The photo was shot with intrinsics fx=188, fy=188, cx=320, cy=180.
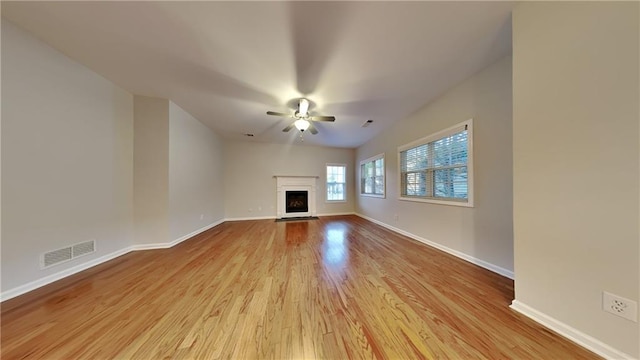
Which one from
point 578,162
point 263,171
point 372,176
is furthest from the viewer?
point 263,171

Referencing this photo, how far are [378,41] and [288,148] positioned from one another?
4.71 meters

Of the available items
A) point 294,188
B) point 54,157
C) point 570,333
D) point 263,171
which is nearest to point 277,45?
point 54,157

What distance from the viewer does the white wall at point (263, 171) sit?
5910 mm

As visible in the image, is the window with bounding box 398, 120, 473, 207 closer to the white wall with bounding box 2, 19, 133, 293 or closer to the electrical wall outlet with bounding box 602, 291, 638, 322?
the electrical wall outlet with bounding box 602, 291, 638, 322

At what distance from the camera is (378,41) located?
74.8 inches

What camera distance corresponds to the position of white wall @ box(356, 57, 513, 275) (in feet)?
7.05

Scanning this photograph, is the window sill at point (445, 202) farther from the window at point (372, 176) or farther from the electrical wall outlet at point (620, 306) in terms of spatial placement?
the electrical wall outlet at point (620, 306)

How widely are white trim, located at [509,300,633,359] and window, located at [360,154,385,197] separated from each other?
349 centimetres

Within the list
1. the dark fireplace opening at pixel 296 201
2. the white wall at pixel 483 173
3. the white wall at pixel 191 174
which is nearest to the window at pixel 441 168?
the white wall at pixel 483 173

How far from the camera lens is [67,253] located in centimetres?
219

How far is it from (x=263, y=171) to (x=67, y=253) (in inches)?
167

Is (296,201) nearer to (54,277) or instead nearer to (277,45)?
(54,277)

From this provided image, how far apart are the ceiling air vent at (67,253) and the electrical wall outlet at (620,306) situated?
474 centimetres

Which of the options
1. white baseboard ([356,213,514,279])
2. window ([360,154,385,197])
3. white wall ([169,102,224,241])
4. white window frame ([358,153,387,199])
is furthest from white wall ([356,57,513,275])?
white wall ([169,102,224,241])
